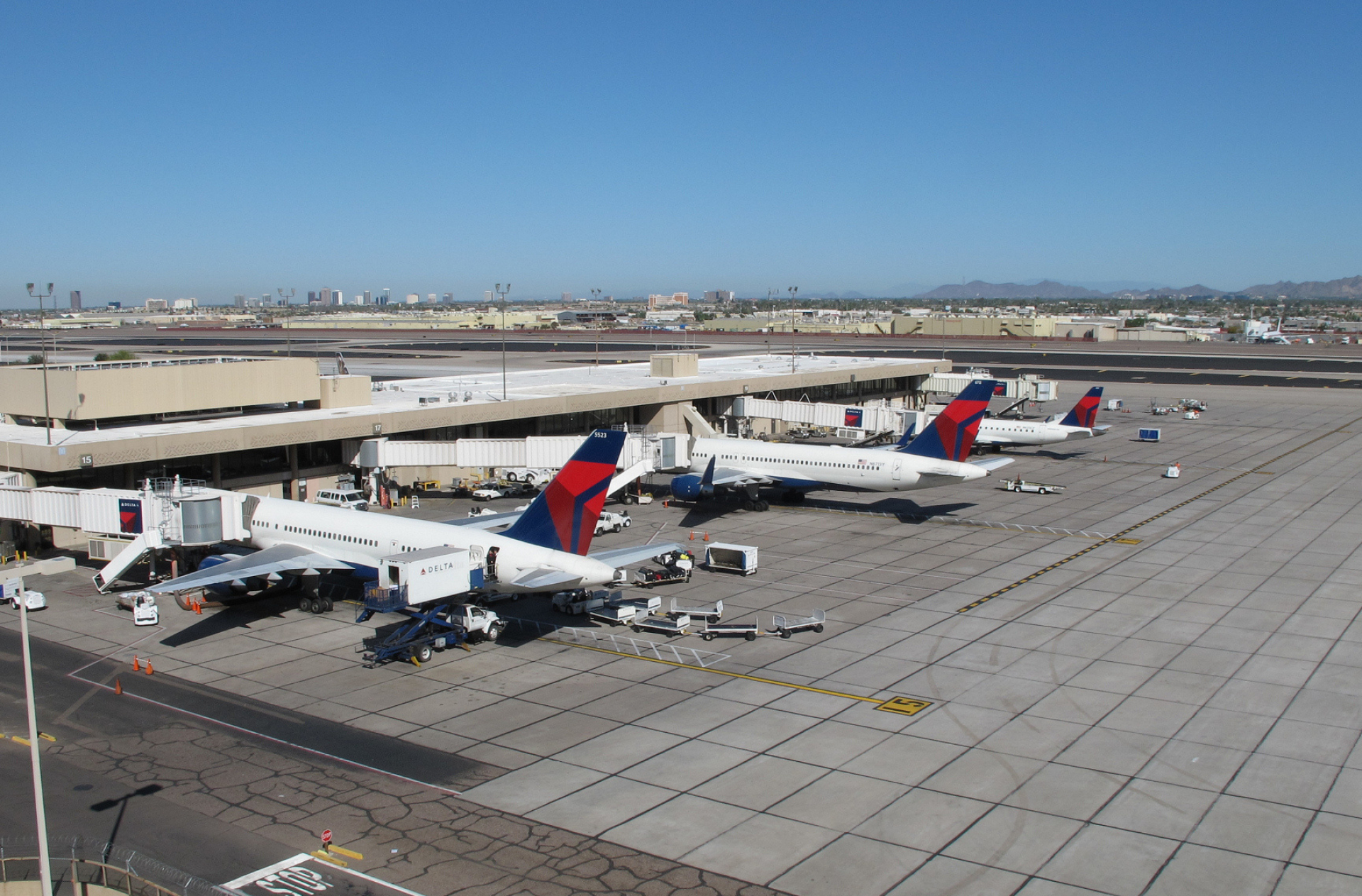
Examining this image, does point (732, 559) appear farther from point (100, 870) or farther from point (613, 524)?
point (100, 870)

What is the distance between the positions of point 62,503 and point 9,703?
1761cm

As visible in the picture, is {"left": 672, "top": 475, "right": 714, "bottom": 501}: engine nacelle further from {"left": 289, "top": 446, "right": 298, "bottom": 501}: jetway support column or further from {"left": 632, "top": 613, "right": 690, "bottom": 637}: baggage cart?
{"left": 289, "top": 446, "right": 298, "bottom": 501}: jetway support column

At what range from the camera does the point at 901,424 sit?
89.4 metres

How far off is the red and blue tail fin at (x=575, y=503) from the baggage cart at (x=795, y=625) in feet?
25.7

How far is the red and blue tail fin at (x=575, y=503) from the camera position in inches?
1463

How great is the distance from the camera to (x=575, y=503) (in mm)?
37781

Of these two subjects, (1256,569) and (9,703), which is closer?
(9,703)

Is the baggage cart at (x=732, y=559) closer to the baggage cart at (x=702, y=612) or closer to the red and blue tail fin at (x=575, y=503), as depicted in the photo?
the baggage cart at (x=702, y=612)

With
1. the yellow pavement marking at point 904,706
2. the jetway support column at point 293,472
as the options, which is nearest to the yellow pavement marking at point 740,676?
the yellow pavement marking at point 904,706

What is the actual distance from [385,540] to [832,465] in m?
30.1

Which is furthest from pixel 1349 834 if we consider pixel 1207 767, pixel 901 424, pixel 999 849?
pixel 901 424

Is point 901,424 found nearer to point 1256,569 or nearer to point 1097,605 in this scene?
point 1256,569

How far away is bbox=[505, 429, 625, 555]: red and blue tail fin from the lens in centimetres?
3716

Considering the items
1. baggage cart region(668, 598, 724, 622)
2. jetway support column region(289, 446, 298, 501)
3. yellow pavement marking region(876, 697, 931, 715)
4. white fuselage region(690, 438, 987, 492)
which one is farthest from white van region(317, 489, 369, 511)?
yellow pavement marking region(876, 697, 931, 715)
